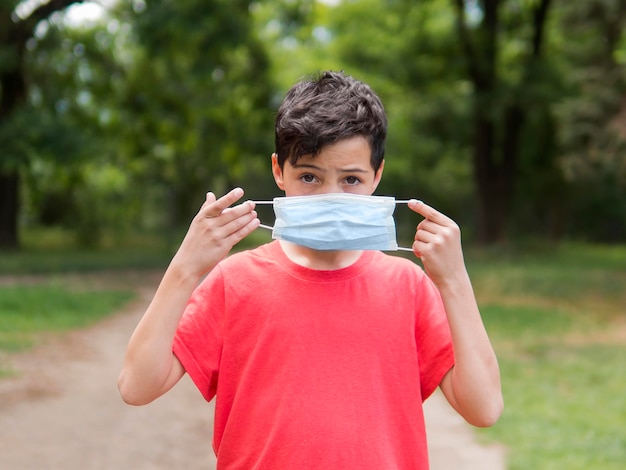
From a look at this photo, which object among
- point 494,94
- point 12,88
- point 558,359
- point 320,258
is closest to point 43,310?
point 558,359

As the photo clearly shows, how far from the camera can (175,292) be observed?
1.92 metres

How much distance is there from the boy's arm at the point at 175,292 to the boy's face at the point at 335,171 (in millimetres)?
175

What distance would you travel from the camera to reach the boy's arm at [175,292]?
1896mm

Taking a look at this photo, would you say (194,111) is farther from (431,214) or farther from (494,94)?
(431,214)

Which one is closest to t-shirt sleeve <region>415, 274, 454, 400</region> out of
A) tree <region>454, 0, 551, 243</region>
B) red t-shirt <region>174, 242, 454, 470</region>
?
red t-shirt <region>174, 242, 454, 470</region>

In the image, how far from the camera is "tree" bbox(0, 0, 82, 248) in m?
14.7

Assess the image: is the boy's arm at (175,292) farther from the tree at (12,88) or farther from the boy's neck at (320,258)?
the tree at (12,88)

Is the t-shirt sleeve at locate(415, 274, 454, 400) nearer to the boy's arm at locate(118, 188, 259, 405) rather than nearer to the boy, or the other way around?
the boy

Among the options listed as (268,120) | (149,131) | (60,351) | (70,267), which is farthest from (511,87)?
(60,351)

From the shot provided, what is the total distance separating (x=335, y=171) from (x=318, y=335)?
15.9 inches

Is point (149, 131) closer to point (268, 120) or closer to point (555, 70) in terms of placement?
point (268, 120)

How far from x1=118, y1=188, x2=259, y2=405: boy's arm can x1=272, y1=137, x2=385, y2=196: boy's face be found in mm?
175

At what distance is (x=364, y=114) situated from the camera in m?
2.05

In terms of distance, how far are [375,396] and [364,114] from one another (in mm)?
695
